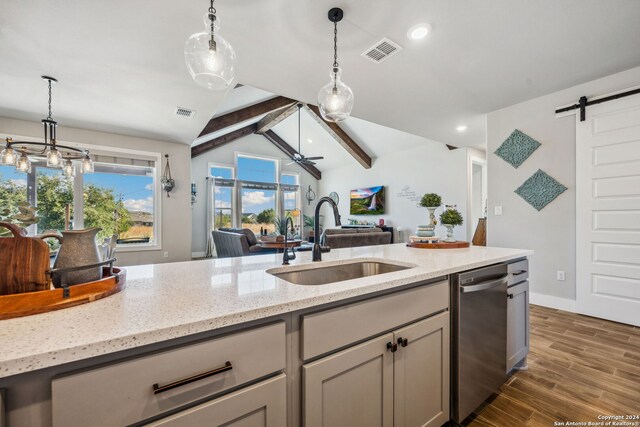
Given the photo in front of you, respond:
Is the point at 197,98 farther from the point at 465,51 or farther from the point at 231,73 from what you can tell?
the point at 465,51

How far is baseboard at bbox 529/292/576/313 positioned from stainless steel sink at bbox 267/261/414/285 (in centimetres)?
289

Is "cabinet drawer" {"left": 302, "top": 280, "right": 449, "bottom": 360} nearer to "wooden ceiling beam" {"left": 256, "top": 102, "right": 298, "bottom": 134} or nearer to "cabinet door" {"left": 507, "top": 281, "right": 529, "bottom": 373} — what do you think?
"cabinet door" {"left": 507, "top": 281, "right": 529, "bottom": 373}

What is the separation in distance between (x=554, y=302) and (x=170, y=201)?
6.15 meters

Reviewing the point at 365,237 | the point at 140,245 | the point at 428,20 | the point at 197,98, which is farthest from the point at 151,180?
the point at 428,20

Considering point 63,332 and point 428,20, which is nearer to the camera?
point 63,332

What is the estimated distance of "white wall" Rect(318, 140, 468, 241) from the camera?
599cm

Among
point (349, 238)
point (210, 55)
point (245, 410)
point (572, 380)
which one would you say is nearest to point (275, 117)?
point (349, 238)

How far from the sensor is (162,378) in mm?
640

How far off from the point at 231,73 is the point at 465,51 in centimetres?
217

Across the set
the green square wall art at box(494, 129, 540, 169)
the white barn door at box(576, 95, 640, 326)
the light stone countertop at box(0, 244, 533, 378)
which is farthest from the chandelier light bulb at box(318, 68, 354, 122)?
the white barn door at box(576, 95, 640, 326)

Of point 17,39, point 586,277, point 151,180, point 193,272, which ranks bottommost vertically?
point 586,277

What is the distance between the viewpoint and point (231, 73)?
1.52 m

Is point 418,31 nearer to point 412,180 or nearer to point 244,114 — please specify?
point 244,114

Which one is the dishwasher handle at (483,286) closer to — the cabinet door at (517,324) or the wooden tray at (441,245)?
the cabinet door at (517,324)
